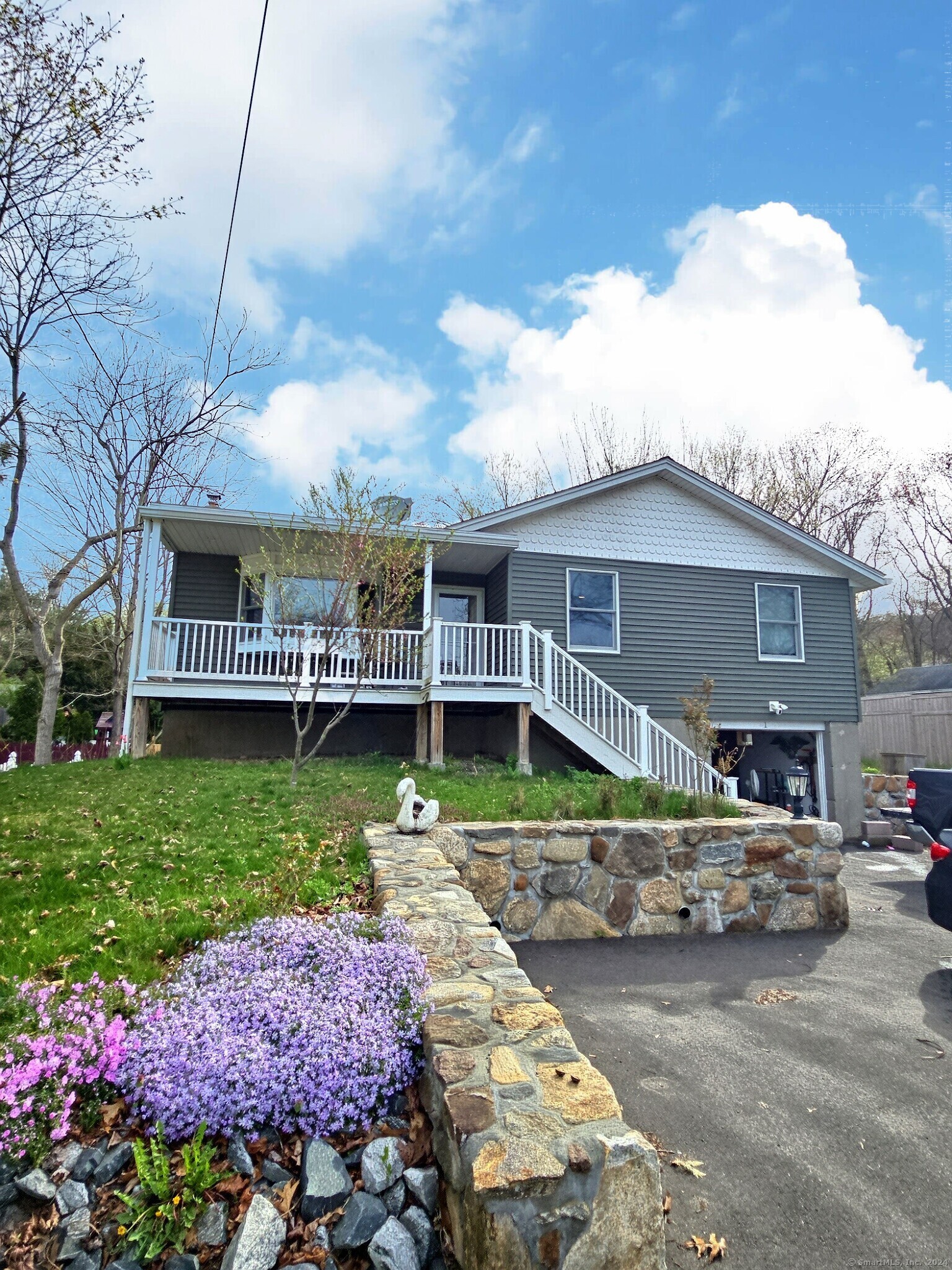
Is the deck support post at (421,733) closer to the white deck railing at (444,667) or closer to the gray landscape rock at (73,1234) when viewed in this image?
the white deck railing at (444,667)

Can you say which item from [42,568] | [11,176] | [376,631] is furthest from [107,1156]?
[42,568]

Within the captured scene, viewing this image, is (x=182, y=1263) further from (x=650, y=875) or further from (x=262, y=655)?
(x=262, y=655)

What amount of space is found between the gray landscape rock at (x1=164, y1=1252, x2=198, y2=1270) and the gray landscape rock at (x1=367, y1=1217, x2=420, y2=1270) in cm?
48

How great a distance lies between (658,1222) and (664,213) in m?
11.1

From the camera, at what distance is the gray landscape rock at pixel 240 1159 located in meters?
2.14

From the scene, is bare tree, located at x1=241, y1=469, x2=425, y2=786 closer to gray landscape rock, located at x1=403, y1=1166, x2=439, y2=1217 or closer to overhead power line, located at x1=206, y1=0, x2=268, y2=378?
overhead power line, located at x1=206, y1=0, x2=268, y2=378

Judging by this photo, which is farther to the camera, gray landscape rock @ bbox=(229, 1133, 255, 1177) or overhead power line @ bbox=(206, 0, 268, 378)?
overhead power line @ bbox=(206, 0, 268, 378)

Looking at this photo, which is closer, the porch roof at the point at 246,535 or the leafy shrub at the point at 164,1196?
the leafy shrub at the point at 164,1196

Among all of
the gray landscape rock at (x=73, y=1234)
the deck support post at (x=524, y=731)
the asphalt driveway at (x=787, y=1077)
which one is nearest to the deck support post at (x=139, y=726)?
the deck support post at (x=524, y=731)

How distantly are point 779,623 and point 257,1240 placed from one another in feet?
43.4

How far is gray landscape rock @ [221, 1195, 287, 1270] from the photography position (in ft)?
6.15

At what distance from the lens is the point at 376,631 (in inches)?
331

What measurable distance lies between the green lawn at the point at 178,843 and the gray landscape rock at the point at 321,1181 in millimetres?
1173

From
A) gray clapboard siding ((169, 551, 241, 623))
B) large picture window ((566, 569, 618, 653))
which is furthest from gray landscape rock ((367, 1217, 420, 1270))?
gray clapboard siding ((169, 551, 241, 623))
